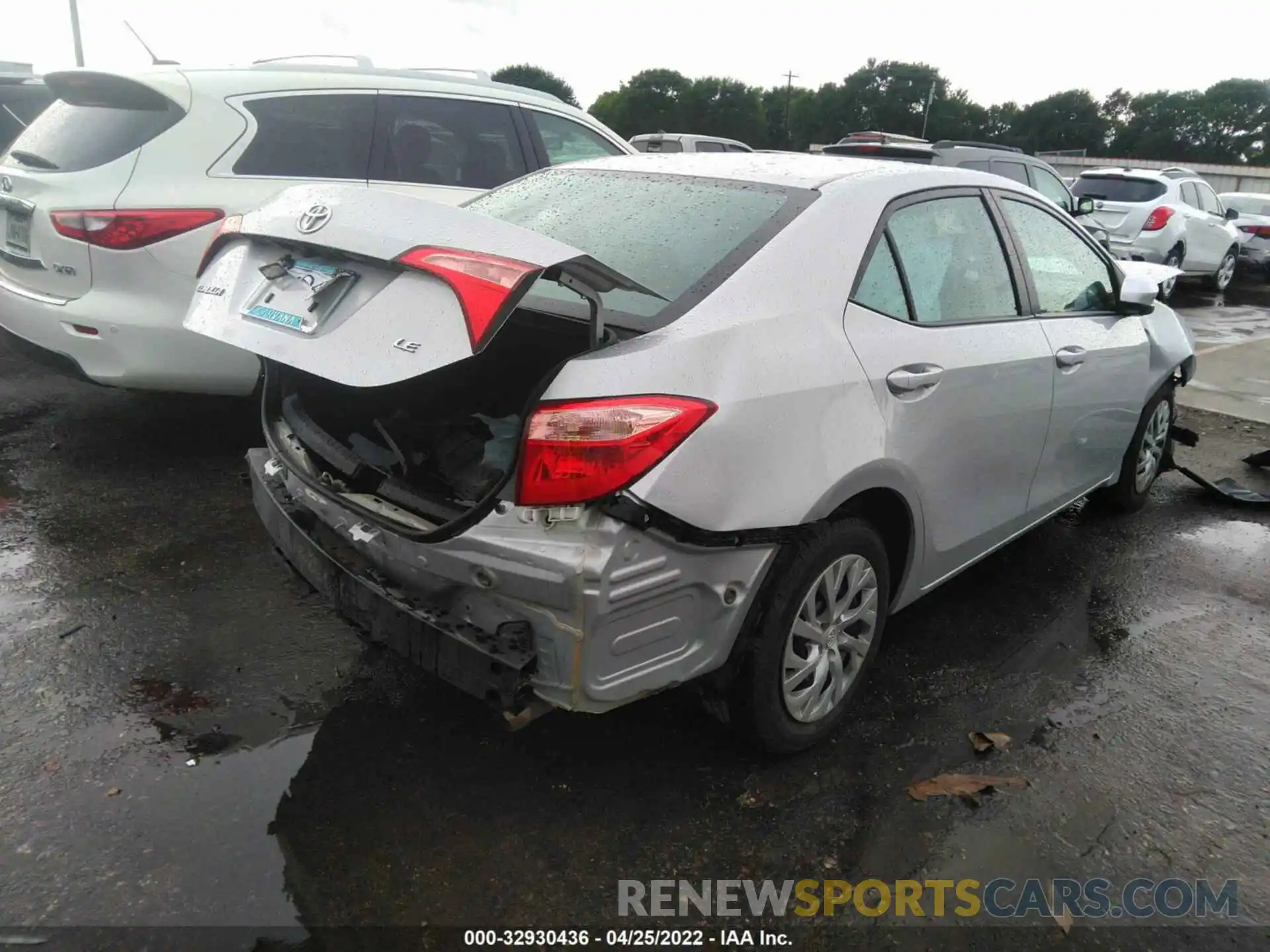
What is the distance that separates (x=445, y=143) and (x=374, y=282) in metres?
3.41

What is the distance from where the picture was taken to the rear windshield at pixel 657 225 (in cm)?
249

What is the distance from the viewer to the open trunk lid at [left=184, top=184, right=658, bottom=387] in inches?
81.0

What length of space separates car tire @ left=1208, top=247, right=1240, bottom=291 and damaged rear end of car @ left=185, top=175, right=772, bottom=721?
14662 millimetres

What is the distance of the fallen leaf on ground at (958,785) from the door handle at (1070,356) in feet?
5.08

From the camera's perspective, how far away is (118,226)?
4227mm

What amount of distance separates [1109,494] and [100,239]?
487 centimetres

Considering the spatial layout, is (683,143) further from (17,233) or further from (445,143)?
(17,233)

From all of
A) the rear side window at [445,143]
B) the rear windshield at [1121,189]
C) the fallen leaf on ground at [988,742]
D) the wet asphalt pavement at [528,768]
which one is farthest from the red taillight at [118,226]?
the rear windshield at [1121,189]

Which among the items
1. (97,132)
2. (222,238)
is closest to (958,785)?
(222,238)

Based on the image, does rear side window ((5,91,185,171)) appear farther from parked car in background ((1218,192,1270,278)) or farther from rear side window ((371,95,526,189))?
parked car in background ((1218,192,1270,278))

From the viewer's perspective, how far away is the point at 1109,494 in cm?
476

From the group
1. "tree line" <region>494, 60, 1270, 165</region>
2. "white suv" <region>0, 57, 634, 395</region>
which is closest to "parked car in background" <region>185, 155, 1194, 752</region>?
"white suv" <region>0, 57, 634, 395</region>

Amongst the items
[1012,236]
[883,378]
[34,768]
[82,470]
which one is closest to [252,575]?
[34,768]

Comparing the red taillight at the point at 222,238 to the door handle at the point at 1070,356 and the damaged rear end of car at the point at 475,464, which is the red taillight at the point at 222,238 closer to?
the damaged rear end of car at the point at 475,464
